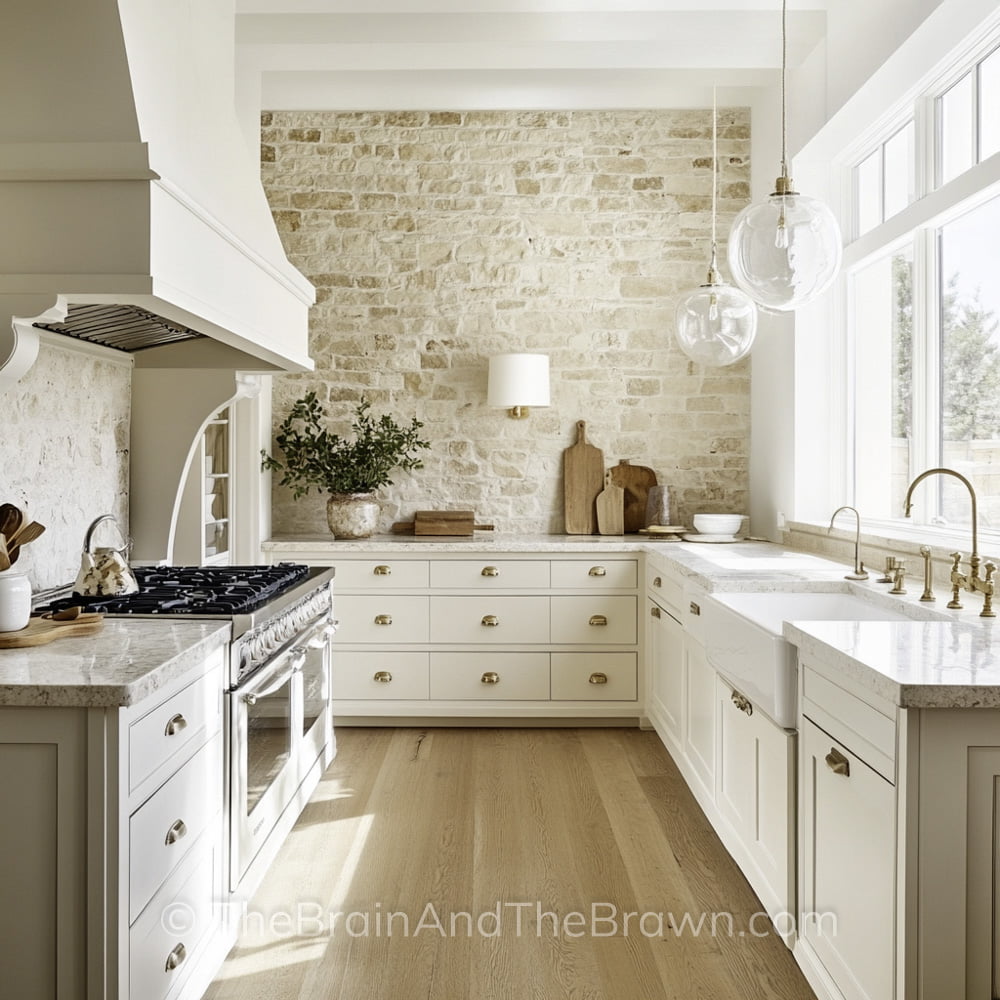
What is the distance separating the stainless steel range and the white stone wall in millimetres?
239

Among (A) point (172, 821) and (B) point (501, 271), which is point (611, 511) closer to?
(B) point (501, 271)

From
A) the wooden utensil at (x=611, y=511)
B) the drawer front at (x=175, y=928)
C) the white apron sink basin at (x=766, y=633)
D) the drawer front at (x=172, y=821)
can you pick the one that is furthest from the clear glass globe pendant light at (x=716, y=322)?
the drawer front at (x=175, y=928)

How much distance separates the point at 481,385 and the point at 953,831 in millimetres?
3749

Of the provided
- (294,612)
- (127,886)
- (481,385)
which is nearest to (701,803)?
(294,612)

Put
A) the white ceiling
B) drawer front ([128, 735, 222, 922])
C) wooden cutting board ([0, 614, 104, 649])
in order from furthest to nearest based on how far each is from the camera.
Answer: the white ceiling → wooden cutting board ([0, 614, 104, 649]) → drawer front ([128, 735, 222, 922])

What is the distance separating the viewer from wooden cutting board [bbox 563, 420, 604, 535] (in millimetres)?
4934

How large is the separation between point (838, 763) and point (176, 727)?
143 cm

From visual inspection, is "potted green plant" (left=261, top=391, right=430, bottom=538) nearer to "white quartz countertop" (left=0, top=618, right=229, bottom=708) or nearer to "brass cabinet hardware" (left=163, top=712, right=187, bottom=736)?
"white quartz countertop" (left=0, top=618, right=229, bottom=708)

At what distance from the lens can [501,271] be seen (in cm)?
499

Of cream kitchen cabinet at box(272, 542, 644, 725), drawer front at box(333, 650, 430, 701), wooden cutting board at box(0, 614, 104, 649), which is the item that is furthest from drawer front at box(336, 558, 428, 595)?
wooden cutting board at box(0, 614, 104, 649)

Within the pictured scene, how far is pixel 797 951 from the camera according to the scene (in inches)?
86.7

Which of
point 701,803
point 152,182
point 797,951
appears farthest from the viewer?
point 701,803

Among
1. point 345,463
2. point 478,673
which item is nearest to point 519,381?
point 345,463

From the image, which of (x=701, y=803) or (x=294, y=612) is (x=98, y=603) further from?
(x=701, y=803)
